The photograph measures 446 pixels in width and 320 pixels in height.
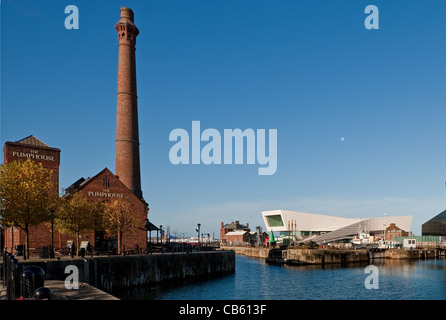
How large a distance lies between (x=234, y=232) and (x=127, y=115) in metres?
111

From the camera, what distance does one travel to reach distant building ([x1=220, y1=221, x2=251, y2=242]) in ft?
540

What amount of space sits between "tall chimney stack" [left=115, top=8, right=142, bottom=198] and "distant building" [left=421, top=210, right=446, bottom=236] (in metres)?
97.8

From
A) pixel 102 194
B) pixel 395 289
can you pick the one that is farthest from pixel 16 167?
pixel 395 289

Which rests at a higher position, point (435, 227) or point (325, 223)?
point (435, 227)

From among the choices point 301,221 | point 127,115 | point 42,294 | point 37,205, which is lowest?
point 301,221

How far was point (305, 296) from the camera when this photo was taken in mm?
38812

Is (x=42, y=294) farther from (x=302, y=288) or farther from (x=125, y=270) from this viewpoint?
(x=302, y=288)

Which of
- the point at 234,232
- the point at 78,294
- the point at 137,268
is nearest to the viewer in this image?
the point at 78,294

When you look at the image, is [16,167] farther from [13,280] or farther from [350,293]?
[350,293]

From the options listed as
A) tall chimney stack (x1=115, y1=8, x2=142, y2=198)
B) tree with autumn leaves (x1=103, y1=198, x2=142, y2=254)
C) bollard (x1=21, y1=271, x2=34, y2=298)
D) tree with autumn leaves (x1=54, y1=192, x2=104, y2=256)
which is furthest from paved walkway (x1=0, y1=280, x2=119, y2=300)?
tall chimney stack (x1=115, y1=8, x2=142, y2=198)

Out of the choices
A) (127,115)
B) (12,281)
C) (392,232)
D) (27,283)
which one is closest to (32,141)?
(127,115)

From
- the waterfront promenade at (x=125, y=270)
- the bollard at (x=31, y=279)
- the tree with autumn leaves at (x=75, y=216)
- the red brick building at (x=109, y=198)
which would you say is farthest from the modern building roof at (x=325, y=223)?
the bollard at (x=31, y=279)

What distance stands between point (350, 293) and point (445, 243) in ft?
311

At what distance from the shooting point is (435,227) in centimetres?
12694
